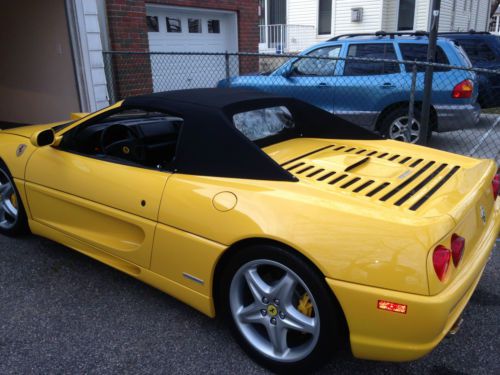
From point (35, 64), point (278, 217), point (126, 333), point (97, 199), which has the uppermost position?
point (35, 64)

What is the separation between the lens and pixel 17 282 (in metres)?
3.33

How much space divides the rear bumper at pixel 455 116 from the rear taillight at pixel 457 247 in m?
4.62

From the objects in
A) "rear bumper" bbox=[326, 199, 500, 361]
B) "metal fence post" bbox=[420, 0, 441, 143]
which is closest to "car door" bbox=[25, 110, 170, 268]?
"rear bumper" bbox=[326, 199, 500, 361]

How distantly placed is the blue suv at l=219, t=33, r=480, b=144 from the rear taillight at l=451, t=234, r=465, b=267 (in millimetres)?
4158

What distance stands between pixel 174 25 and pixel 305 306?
874cm

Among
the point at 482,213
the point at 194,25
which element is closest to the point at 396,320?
the point at 482,213

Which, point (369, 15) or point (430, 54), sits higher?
point (369, 15)

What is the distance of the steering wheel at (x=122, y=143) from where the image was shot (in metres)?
2.91

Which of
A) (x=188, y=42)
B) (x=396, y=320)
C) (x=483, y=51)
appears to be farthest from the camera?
(x=188, y=42)

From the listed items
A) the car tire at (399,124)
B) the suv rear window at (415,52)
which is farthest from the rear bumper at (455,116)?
the suv rear window at (415,52)

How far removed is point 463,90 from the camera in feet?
20.4

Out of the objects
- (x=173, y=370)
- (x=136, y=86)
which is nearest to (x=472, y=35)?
(x=136, y=86)

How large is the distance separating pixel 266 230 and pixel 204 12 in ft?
29.6

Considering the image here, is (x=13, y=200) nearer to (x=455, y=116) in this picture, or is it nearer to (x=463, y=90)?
(x=455, y=116)
